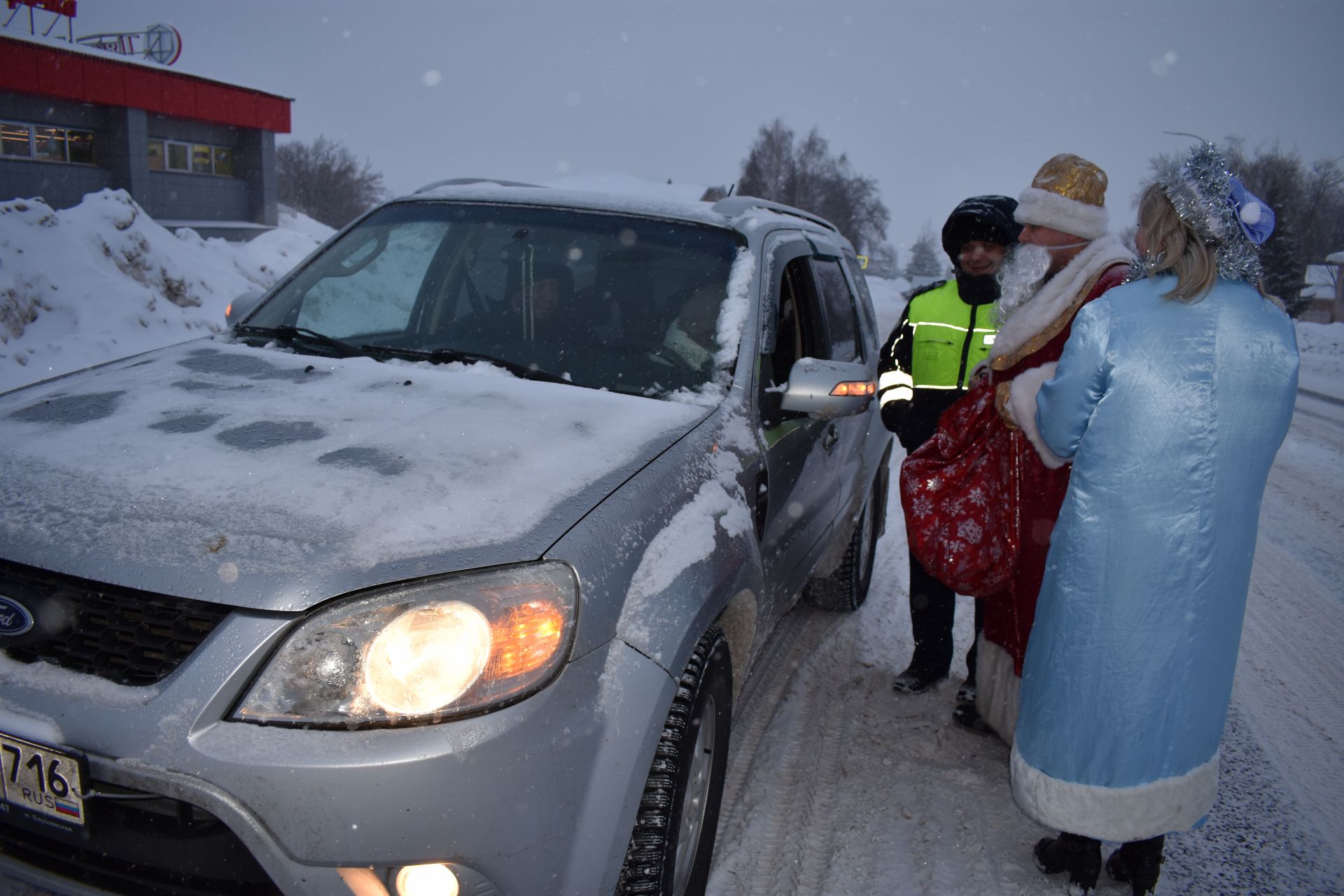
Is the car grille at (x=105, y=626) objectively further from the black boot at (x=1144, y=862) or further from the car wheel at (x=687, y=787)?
the black boot at (x=1144, y=862)

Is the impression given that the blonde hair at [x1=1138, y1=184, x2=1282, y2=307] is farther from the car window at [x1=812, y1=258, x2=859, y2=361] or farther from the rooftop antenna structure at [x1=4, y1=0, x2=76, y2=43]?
the rooftop antenna structure at [x1=4, y1=0, x2=76, y2=43]

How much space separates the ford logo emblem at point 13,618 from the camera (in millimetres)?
1598

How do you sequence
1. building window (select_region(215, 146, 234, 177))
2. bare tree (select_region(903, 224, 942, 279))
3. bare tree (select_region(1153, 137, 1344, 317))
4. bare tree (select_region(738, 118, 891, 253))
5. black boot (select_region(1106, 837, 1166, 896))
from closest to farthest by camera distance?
black boot (select_region(1106, 837, 1166, 896)) < building window (select_region(215, 146, 234, 177)) < bare tree (select_region(1153, 137, 1344, 317)) < bare tree (select_region(738, 118, 891, 253)) < bare tree (select_region(903, 224, 942, 279))

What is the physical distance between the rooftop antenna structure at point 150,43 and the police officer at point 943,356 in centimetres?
3114

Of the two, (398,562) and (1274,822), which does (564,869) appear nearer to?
(398,562)

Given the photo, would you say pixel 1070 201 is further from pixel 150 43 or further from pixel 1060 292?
pixel 150 43

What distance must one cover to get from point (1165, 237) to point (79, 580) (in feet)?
7.81

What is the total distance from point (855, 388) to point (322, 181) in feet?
190

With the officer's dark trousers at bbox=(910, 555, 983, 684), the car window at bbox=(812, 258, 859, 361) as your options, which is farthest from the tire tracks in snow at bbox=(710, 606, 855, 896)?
the car window at bbox=(812, 258, 859, 361)

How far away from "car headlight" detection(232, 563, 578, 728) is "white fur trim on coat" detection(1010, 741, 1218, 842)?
4.80 ft

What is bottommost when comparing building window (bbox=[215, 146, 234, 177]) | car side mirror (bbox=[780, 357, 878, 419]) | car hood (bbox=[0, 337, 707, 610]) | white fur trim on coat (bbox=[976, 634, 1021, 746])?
white fur trim on coat (bbox=[976, 634, 1021, 746])

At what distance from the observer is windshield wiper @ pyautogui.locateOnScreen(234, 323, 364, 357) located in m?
2.75

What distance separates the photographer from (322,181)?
5428 centimetres

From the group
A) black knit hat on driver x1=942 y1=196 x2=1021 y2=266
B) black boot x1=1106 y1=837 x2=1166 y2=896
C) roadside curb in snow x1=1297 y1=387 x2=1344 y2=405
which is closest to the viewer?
black boot x1=1106 y1=837 x2=1166 y2=896
